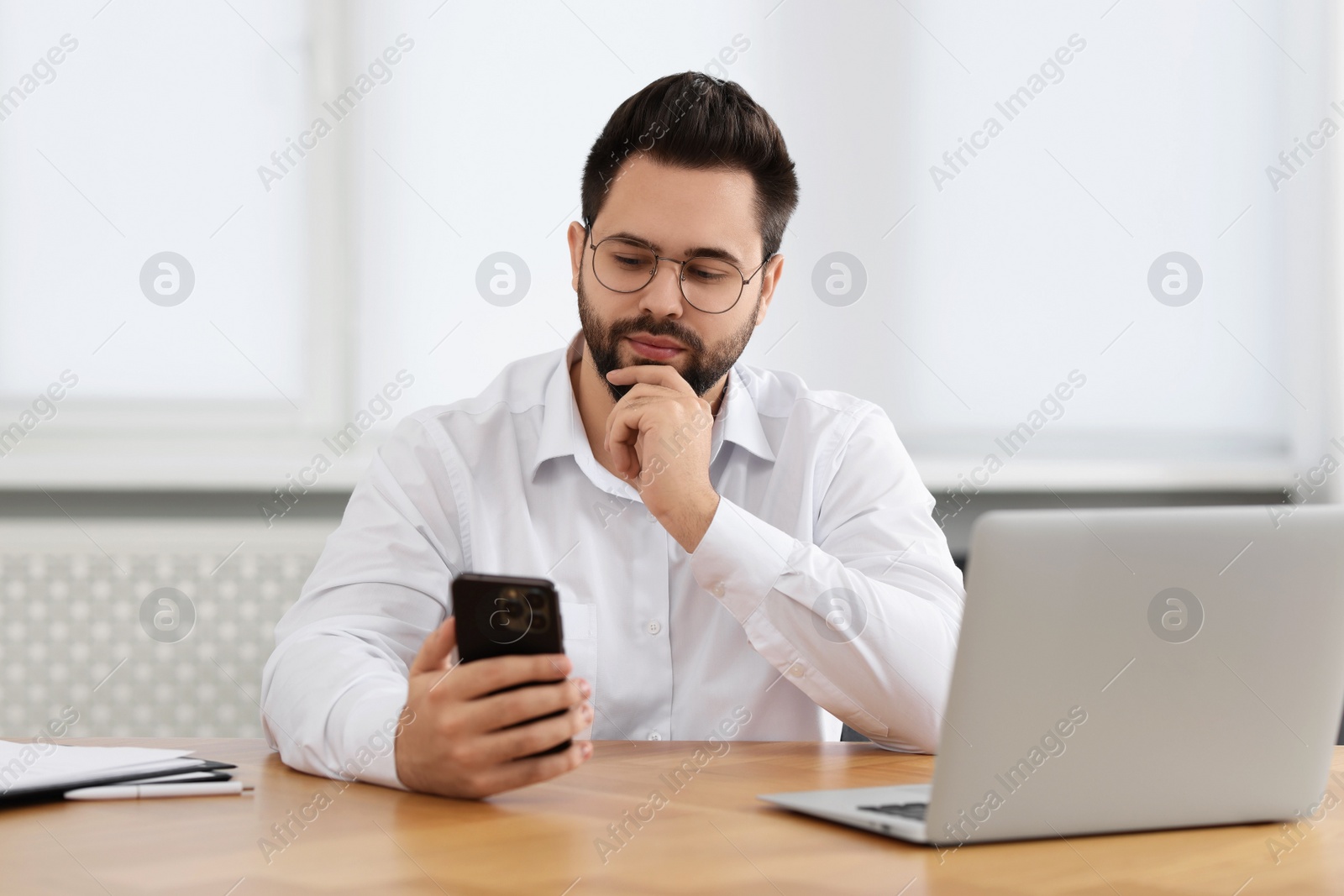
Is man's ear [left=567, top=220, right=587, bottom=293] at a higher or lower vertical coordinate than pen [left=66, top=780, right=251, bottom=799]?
higher

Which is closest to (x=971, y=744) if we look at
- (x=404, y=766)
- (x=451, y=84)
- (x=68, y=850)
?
(x=404, y=766)

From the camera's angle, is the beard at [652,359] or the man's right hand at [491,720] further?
the beard at [652,359]

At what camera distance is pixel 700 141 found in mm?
1696

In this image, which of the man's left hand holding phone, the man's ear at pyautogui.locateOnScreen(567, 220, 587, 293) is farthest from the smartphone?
the man's ear at pyautogui.locateOnScreen(567, 220, 587, 293)

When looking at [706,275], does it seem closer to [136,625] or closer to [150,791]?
[150,791]

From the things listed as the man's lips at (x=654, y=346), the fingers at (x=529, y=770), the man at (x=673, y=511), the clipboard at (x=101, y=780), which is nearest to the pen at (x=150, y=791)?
the clipboard at (x=101, y=780)

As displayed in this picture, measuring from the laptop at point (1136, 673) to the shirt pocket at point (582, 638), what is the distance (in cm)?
69

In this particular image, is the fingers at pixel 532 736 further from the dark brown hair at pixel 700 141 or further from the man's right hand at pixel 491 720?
the dark brown hair at pixel 700 141

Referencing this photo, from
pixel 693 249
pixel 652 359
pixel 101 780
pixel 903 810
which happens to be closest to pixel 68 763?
pixel 101 780

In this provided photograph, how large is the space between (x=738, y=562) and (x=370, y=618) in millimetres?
446

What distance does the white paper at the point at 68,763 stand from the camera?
39.9 inches

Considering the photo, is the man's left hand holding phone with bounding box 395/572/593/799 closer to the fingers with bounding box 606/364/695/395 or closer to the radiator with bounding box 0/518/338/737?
the fingers with bounding box 606/364/695/395

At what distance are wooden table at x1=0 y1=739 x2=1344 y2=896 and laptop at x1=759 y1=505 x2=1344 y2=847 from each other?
0.03 m

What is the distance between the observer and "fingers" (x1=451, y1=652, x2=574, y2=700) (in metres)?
0.95
